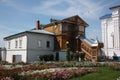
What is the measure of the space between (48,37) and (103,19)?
10.2 metres

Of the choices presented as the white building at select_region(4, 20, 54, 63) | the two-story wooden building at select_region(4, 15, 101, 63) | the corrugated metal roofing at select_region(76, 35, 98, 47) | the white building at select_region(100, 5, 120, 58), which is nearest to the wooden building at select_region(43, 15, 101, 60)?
the two-story wooden building at select_region(4, 15, 101, 63)

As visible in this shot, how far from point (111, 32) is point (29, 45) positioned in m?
14.1

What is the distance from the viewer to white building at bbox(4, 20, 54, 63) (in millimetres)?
37594

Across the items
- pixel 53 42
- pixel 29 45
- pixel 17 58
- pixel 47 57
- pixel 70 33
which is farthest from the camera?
pixel 70 33

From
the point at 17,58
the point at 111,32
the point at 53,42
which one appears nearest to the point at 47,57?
the point at 53,42

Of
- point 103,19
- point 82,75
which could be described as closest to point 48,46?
point 103,19

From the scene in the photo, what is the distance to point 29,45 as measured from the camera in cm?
3775

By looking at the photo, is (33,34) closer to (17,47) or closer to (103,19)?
(17,47)

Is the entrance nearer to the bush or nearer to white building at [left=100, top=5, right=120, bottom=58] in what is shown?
the bush

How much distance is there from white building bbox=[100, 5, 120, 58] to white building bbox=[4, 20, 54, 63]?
940 cm

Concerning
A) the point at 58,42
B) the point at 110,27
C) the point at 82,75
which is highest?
the point at 110,27

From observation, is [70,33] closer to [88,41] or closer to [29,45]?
[88,41]

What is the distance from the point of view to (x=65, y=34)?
41.2 meters

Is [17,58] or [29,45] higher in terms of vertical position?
[29,45]
